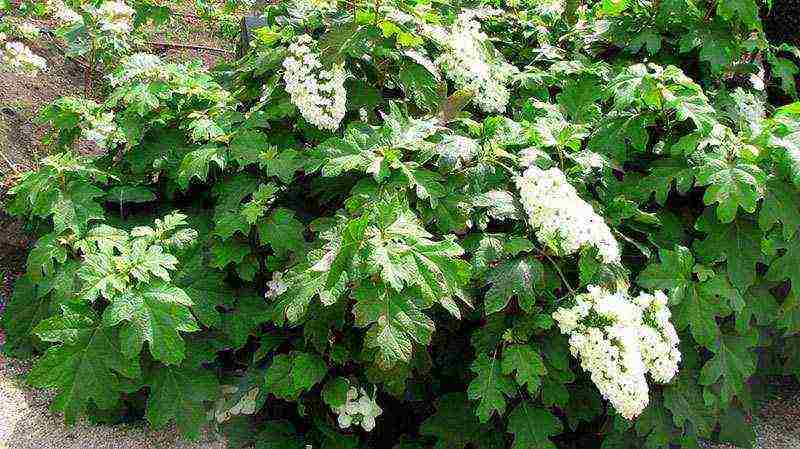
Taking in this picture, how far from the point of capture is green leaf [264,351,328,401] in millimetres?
2412

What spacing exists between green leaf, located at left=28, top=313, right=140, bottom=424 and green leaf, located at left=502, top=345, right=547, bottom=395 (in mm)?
1137

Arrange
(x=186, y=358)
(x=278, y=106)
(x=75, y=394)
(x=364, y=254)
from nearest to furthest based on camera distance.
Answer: (x=364, y=254)
(x=75, y=394)
(x=186, y=358)
(x=278, y=106)

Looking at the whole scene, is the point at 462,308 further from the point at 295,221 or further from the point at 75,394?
the point at 75,394

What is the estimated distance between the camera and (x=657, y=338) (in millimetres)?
2184

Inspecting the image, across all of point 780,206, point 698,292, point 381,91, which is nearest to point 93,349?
point 381,91

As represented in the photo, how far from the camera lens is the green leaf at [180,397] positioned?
99.5 inches

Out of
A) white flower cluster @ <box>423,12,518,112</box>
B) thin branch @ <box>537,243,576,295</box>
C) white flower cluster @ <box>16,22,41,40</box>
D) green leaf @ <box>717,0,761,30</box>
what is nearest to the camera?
thin branch @ <box>537,243,576,295</box>

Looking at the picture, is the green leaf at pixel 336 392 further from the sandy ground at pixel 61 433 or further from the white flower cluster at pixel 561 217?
the white flower cluster at pixel 561 217

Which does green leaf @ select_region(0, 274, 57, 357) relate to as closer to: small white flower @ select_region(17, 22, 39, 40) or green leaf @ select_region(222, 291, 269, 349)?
green leaf @ select_region(222, 291, 269, 349)

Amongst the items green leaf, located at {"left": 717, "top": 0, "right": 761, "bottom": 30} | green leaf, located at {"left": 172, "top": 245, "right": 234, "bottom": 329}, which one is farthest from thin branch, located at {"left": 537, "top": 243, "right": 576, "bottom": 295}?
green leaf, located at {"left": 717, "top": 0, "right": 761, "bottom": 30}

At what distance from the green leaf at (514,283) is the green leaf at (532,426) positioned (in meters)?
0.35

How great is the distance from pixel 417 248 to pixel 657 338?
71 centimetres

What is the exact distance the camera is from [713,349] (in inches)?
99.3

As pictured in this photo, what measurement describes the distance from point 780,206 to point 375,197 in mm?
1268
